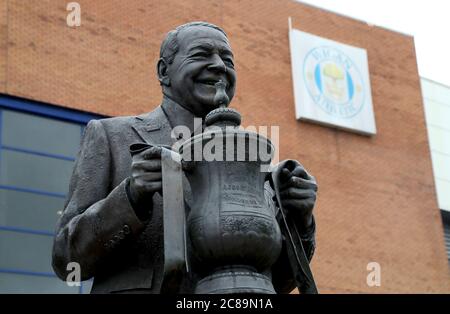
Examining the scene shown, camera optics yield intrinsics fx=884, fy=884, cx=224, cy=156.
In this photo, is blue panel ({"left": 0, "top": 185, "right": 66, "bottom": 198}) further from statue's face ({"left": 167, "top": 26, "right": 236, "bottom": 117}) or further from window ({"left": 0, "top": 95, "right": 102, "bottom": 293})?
statue's face ({"left": 167, "top": 26, "right": 236, "bottom": 117})

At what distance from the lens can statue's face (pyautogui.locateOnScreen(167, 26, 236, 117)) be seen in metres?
4.25

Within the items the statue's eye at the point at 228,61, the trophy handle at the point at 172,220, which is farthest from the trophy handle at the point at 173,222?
the statue's eye at the point at 228,61

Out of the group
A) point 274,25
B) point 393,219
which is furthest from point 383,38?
point 393,219

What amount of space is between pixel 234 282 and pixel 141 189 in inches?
21.3

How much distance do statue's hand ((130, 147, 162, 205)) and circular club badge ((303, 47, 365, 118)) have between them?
21495mm

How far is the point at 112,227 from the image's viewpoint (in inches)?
148

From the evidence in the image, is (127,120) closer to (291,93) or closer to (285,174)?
(285,174)

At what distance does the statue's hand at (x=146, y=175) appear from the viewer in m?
3.63

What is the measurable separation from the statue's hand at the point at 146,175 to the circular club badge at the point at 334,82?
21.5m

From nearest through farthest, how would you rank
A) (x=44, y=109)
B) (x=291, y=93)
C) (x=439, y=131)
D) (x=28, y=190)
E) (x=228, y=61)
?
(x=228, y=61), (x=28, y=190), (x=44, y=109), (x=291, y=93), (x=439, y=131)

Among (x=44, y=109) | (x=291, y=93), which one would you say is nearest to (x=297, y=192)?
(x=44, y=109)

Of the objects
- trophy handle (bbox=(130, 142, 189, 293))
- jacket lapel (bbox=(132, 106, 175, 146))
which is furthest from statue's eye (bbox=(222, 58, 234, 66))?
trophy handle (bbox=(130, 142, 189, 293))

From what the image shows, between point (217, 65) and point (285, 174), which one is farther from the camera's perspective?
point (217, 65)

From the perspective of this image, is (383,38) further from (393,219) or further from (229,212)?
(229,212)
